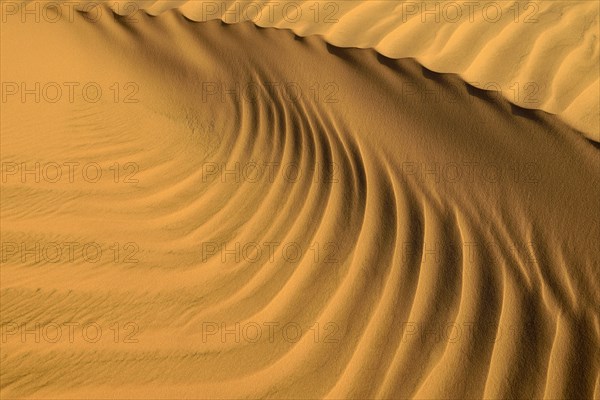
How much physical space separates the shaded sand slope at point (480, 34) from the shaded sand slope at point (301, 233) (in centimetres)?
11

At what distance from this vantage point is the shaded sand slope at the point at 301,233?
6.65 ft

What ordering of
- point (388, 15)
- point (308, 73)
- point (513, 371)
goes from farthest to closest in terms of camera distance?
point (388, 15), point (308, 73), point (513, 371)

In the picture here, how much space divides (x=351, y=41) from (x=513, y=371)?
1761 millimetres

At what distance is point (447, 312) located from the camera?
6.96 feet

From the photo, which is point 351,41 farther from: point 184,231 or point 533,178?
point 184,231

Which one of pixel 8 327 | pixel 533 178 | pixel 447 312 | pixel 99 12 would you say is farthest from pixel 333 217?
pixel 99 12

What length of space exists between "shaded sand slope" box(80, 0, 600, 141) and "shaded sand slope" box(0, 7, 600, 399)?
108mm

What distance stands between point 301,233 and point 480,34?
148 cm

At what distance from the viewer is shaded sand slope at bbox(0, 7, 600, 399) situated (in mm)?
2027
